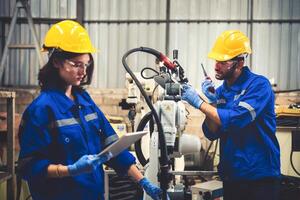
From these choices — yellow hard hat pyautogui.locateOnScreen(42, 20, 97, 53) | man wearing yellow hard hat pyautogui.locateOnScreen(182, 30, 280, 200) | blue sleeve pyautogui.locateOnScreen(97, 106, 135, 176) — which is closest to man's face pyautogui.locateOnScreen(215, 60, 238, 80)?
man wearing yellow hard hat pyautogui.locateOnScreen(182, 30, 280, 200)

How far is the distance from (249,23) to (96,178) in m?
3.52

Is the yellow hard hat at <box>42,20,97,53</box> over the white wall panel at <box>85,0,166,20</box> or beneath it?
beneath

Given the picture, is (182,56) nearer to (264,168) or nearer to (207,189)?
(207,189)

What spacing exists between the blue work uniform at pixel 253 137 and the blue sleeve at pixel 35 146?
3.08 ft

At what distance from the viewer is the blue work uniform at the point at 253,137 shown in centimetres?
190

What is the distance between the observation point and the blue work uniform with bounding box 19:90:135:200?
1329mm

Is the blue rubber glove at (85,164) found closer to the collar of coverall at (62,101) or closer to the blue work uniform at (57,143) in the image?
the blue work uniform at (57,143)

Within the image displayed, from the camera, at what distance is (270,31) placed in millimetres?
4406

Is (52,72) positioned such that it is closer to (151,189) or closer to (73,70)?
(73,70)

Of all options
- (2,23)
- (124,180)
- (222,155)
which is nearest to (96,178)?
(222,155)

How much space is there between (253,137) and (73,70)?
1.08 meters

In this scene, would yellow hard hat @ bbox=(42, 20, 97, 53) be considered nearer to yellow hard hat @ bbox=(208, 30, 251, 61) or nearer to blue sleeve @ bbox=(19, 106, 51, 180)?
blue sleeve @ bbox=(19, 106, 51, 180)

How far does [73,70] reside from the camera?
144 centimetres

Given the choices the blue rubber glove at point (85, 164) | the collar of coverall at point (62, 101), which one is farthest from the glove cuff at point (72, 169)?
the collar of coverall at point (62, 101)
